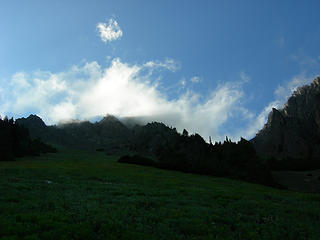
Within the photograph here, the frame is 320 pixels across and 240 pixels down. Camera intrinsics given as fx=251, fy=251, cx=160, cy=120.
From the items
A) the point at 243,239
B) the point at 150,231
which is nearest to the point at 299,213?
the point at 243,239

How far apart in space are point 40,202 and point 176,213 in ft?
28.4

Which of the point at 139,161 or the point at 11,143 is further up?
the point at 11,143

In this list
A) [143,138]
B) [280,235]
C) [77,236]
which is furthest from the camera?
[143,138]

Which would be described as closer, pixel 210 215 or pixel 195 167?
pixel 210 215

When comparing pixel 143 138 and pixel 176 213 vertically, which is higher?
pixel 143 138

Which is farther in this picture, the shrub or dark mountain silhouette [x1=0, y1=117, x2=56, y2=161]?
the shrub

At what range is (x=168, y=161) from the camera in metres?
68.1

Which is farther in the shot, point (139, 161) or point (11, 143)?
point (11, 143)

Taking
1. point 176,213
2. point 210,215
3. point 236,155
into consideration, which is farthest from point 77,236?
point 236,155

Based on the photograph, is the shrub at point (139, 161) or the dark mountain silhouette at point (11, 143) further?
the shrub at point (139, 161)

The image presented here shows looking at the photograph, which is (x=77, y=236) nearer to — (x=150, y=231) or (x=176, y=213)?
(x=150, y=231)

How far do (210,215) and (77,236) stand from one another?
8.41 meters

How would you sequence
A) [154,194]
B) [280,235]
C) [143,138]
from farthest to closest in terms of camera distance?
[143,138] → [154,194] → [280,235]

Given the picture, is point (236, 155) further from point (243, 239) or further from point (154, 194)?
Result: point (243, 239)
